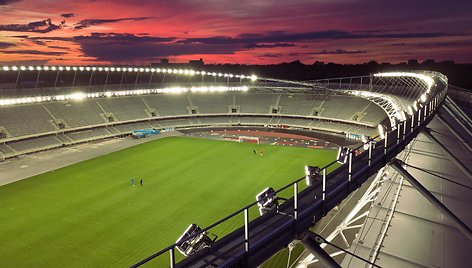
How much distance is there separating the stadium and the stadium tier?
1.21ft

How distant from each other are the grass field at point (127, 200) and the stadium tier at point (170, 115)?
16.0m

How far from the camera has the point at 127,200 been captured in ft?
111

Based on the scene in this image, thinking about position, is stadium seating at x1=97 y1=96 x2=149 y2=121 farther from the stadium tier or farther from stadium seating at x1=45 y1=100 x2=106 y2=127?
stadium seating at x1=45 y1=100 x2=106 y2=127

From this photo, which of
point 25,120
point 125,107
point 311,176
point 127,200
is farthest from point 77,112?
point 311,176

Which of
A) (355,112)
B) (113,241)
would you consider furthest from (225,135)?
(113,241)

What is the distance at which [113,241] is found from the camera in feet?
84.2

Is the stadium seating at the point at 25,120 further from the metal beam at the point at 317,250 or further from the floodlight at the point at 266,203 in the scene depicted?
the metal beam at the point at 317,250

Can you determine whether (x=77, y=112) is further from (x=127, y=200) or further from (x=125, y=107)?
(x=127, y=200)

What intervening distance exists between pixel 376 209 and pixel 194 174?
89.5ft

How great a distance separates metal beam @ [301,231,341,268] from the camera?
9.38 metres

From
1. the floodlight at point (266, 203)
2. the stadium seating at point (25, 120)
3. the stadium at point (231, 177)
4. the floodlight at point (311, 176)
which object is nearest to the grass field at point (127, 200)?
the stadium at point (231, 177)

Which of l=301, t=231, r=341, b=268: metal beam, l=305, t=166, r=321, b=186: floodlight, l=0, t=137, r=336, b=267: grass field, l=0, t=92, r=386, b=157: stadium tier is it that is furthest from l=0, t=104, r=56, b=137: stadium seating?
l=301, t=231, r=341, b=268: metal beam

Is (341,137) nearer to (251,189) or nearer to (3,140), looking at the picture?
(251,189)

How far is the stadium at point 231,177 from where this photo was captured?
1298 centimetres
